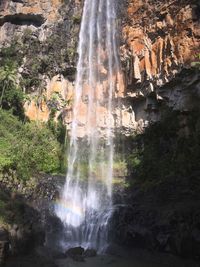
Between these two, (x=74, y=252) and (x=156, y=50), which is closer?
(x=74, y=252)

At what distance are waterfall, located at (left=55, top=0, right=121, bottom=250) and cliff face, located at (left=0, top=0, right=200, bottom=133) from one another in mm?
1008

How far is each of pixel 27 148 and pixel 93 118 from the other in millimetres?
7574

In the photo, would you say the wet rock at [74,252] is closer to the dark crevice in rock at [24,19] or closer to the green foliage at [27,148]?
the green foliage at [27,148]

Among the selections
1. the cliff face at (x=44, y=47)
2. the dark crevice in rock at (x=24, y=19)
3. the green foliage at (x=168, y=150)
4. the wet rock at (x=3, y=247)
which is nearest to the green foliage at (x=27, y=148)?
the cliff face at (x=44, y=47)

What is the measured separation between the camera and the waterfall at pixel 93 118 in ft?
89.0

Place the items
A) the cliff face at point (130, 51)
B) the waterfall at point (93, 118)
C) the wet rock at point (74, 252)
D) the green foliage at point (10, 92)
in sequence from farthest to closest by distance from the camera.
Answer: the green foliage at point (10, 92), the cliff face at point (130, 51), the waterfall at point (93, 118), the wet rock at point (74, 252)

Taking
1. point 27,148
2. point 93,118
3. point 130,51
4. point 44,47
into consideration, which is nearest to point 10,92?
point 44,47

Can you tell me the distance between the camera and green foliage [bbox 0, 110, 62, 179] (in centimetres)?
2764

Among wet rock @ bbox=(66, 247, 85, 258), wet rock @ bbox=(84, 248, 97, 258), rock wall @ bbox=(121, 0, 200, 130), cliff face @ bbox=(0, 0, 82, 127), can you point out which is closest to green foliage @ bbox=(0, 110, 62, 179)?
cliff face @ bbox=(0, 0, 82, 127)

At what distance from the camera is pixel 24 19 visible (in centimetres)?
4191

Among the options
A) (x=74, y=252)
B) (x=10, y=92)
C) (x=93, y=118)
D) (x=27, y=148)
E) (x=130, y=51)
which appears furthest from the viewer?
(x=10, y=92)

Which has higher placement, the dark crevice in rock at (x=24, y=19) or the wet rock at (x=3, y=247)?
the dark crevice in rock at (x=24, y=19)

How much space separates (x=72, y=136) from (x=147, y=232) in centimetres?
1608

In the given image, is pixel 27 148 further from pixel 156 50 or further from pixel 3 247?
pixel 3 247
